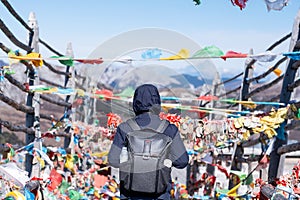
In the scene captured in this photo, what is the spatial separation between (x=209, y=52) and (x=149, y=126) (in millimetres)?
994

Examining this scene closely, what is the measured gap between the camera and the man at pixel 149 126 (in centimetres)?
204

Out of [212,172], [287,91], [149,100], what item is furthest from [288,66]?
[212,172]

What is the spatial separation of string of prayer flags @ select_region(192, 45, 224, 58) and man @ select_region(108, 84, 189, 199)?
0.73 metres

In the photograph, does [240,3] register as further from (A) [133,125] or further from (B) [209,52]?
(B) [209,52]

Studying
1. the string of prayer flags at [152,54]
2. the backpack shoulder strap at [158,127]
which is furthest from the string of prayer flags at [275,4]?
the string of prayer flags at [152,54]

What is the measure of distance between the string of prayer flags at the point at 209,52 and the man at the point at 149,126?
2.40 feet

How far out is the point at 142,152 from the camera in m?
1.91

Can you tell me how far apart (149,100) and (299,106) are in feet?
4.43

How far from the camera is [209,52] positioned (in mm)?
2904

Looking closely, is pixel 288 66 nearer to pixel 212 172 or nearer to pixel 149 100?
pixel 149 100

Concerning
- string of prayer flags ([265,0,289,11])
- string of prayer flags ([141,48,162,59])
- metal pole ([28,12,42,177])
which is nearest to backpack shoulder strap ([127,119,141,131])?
string of prayer flags ([265,0,289,11])

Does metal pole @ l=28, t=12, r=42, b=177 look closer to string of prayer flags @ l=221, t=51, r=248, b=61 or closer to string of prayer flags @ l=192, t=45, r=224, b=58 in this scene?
string of prayer flags @ l=192, t=45, r=224, b=58

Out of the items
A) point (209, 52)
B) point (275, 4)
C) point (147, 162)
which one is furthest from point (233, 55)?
point (147, 162)

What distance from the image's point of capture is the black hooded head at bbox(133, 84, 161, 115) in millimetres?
2105
